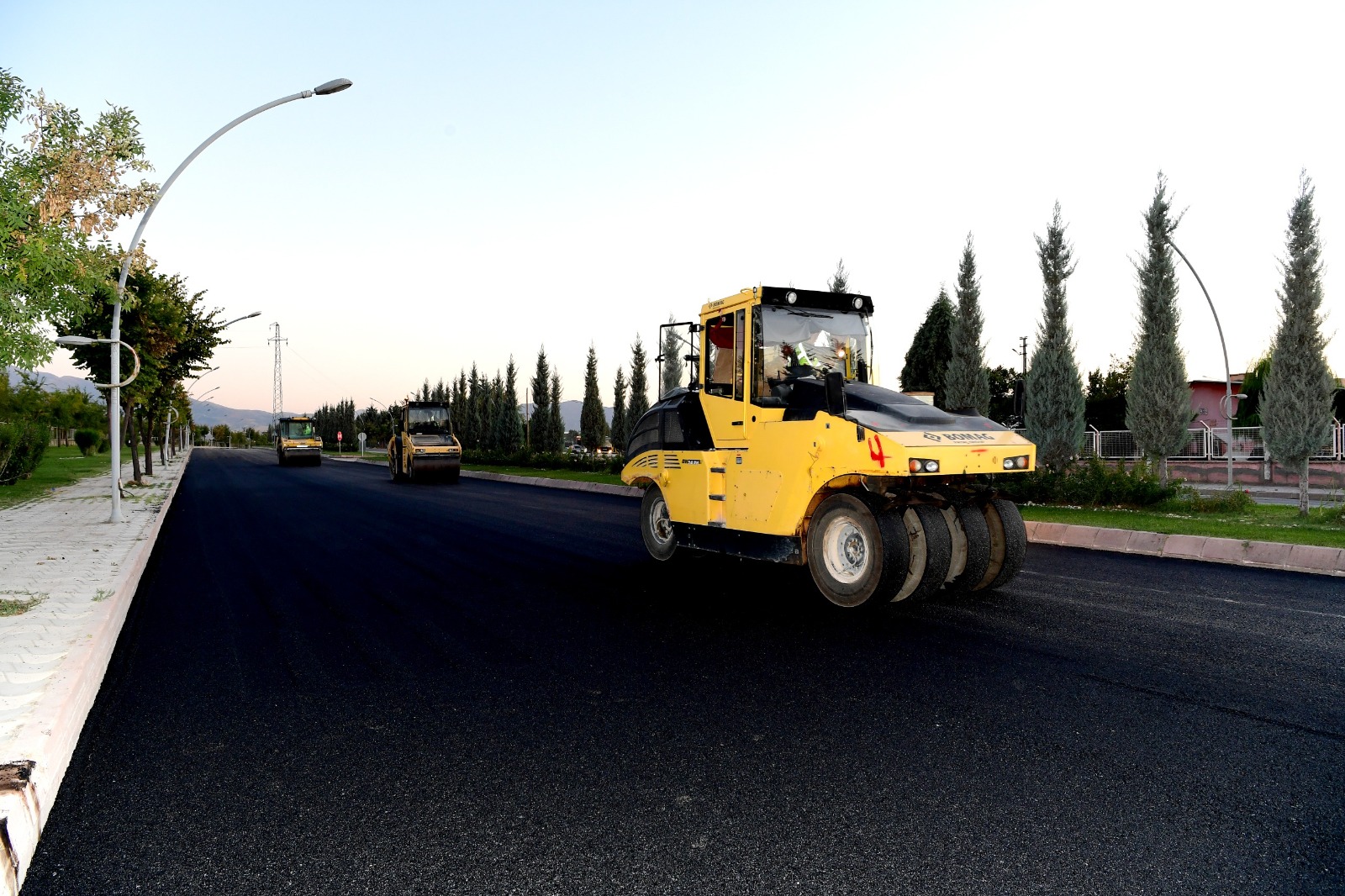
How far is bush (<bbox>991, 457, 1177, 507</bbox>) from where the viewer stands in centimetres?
1586

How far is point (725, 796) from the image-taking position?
3549mm

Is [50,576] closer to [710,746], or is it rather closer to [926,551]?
[710,746]

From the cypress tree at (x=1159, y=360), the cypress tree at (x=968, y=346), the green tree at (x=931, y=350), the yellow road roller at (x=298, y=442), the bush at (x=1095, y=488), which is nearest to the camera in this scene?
the bush at (x=1095, y=488)

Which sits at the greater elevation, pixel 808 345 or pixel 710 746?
pixel 808 345

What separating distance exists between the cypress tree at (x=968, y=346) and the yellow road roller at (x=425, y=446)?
55.2 ft

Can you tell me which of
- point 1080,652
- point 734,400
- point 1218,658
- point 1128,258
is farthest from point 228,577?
point 1128,258

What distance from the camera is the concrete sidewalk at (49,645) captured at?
3.25 metres

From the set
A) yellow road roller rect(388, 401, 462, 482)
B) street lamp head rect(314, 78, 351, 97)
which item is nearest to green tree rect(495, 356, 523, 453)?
yellow road roller rect(388, 401, 462, 482)

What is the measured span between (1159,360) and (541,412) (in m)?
33.7

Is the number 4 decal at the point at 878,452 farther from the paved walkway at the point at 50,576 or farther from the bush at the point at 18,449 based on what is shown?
the bush at the point at 18,449

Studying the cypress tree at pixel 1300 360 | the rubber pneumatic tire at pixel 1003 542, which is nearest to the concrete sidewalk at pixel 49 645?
the rubber pneumatic tire at pixel 1003 542

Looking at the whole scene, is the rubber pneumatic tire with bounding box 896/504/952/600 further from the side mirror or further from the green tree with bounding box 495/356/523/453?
the green tree with bounding box 495/356/523/453

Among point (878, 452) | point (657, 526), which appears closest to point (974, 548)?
point (878, 452)

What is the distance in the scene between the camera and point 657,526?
10.5 m
